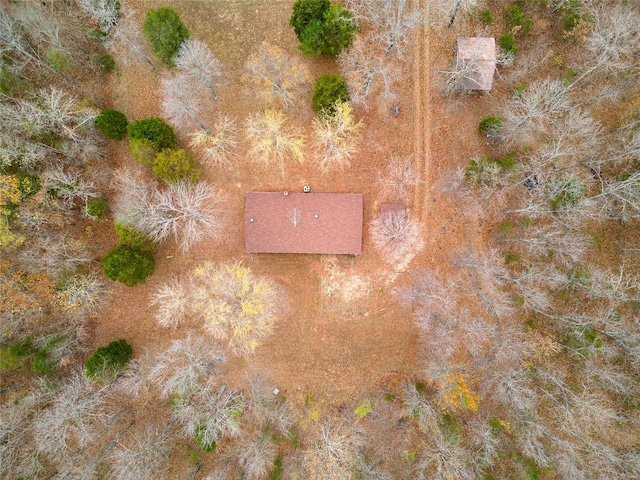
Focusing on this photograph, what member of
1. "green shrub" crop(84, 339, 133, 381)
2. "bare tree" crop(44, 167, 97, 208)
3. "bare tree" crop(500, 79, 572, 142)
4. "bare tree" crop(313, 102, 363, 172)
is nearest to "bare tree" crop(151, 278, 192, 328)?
"green shrub" crop(84, 339, 133, 381)

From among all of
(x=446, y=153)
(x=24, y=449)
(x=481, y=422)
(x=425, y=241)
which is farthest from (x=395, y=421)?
(x=24, y=449)

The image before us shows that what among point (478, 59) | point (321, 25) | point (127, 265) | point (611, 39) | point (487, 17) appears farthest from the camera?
point (487, 17)

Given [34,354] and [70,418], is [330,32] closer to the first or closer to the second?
[34,354]

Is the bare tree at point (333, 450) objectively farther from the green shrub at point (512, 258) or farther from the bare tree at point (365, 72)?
the bare tree at point (365, 72)

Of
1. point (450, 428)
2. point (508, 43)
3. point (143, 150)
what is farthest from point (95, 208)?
→ point (508, 43)

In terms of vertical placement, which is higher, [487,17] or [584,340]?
[487,17]

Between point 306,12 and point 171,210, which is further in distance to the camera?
point 171,210

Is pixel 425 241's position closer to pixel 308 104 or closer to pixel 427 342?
pixel 427 342
